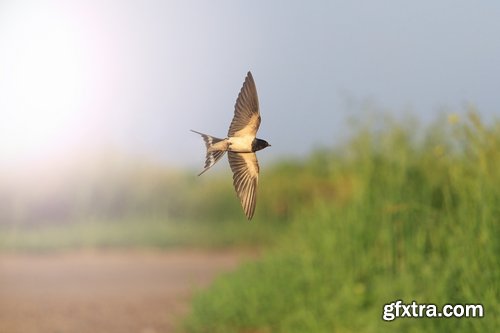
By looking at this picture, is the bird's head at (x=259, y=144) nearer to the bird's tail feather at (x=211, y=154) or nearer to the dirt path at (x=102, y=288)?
the bird's tail feather at (x=211, y=154)

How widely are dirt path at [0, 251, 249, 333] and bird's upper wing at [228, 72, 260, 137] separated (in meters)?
5.70

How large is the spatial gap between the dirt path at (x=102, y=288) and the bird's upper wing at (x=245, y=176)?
5.69 meters

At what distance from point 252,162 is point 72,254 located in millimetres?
12715

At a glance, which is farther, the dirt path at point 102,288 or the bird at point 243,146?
the dirt path at point 102,288

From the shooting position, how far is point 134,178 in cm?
1582

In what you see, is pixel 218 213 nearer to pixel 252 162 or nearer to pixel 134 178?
pixel 134 178

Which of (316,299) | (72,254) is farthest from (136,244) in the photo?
(316,299)

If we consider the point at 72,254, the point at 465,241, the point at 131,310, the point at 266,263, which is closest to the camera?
the point at 465,241

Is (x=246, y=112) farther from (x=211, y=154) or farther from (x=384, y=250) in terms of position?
(x=384, y=250)

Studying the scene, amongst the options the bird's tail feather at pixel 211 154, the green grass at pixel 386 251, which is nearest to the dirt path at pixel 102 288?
the green grass at pixel 386 251

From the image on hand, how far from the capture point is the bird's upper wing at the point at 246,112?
134cm

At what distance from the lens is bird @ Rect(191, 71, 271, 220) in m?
1.33

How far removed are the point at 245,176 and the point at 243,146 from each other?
0.19ft

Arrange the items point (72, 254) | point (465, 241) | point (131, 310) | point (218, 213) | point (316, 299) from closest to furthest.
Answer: point (465, 241)
point (316, 299)
point (131, 310)
point (72, 254)
point (218, 213)
